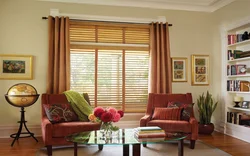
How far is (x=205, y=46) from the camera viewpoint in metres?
5.80

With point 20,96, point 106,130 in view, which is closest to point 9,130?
point 20,96

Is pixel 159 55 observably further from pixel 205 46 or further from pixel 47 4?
pixel 47 4

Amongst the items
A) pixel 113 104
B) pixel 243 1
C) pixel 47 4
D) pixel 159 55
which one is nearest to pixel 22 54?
pixel 47 4

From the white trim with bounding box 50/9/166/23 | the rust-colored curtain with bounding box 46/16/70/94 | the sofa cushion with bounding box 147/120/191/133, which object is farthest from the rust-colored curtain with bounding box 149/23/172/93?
the rust-colored curtain with bounding box 46/16/70/94

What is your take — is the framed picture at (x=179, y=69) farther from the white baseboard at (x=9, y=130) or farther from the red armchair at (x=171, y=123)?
the white baseboard at (x=9, y=130)

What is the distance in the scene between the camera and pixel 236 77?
205 inches

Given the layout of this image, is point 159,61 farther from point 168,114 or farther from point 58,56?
point 58,56

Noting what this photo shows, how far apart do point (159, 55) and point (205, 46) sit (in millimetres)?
1311

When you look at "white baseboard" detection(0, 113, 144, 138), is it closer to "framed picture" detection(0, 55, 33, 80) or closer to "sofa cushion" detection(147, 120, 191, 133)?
"framed picture" detection(0, 55, 33, 80)

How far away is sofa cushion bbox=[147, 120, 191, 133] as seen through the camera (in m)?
4.03

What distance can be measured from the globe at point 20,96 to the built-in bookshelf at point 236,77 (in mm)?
4092

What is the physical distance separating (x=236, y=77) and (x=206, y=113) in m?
1.03

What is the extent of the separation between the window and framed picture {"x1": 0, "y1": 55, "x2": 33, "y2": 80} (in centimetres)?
90

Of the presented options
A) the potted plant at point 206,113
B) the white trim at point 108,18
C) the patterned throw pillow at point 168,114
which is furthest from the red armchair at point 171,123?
the white trim at point 108,18
